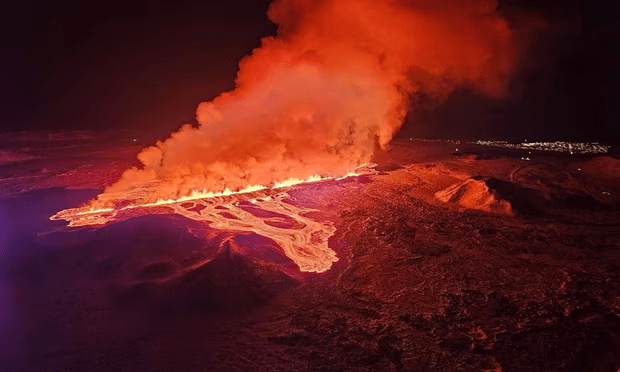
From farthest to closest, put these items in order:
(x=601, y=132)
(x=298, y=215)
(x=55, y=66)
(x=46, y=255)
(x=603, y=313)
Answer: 1. (x=55, y=66)
2. (x=601, y=132)
3. (x=298, y=215)
4. (x=46, y=255)
5. (x=603, y=313)

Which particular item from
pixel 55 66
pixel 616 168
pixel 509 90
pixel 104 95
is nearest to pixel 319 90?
pixel 616 168

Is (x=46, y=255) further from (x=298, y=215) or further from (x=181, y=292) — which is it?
(x=298, y=215)

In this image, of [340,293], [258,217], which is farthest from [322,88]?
[340,293]

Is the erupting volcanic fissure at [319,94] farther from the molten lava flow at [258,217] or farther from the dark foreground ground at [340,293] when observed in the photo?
the dark foreground ground at [340,293]

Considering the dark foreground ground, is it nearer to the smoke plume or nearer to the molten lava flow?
the molten lava flow

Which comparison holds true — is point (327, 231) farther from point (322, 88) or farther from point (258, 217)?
point (322, 88)

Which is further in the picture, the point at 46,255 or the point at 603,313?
the point at 46,255

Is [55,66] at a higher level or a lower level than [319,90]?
higher
